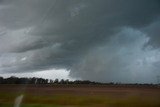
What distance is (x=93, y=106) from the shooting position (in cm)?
3519

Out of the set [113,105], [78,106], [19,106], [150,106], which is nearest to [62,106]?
[78,106]

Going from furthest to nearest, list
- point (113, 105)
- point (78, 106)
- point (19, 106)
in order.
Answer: point (113, 105) < point (78, 106) < point (19, 106)

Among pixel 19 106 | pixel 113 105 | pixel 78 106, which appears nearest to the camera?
pixel 19 106

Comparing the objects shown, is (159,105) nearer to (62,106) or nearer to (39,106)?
(62,106)

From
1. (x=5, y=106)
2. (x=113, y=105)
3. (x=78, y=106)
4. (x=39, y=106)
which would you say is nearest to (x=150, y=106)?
(x=113, y=105)

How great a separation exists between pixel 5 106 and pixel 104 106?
10.2 meters

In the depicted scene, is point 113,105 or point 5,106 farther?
point 113,105

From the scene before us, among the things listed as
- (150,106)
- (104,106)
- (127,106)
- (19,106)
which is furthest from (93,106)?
(19,106)

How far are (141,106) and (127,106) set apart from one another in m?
1.48

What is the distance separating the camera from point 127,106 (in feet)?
111

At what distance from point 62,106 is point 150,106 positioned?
906 centimetres

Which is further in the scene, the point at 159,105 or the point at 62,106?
the point at 159,105

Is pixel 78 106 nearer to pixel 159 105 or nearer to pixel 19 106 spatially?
pixel 19 106

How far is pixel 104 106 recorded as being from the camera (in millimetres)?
34719
